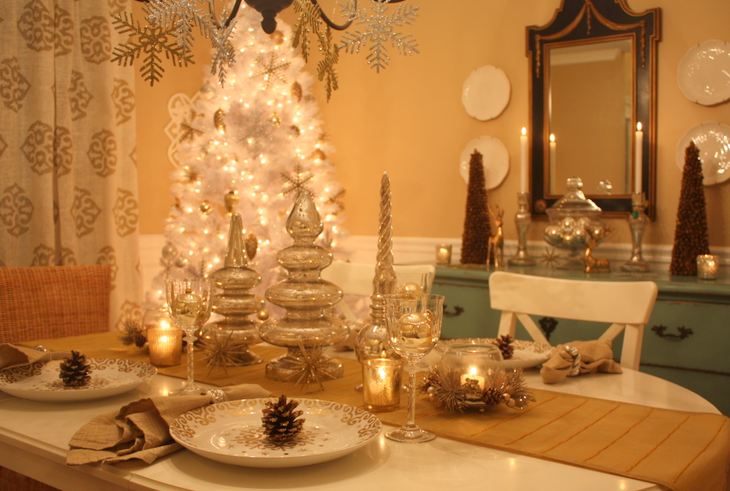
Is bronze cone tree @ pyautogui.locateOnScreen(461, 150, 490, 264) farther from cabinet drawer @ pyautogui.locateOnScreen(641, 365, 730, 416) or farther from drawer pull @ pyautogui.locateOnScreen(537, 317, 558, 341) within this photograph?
cabinet drawer @ pyautogui.locateOnScreen(641, 365, 730, 416)

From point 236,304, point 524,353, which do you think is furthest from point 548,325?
point 236,304

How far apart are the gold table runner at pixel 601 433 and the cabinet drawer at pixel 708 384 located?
1506 millimetres

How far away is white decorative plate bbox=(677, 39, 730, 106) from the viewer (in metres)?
3.18

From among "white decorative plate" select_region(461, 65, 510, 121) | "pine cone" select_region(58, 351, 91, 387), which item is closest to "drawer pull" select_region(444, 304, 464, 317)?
"white decorative plate" select_region(461, 65, 510, 121)

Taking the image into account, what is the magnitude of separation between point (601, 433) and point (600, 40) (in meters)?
2.69

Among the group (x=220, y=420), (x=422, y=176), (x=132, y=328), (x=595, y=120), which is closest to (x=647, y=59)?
(x=595, y=120)

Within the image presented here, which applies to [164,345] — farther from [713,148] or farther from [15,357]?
[713,148]

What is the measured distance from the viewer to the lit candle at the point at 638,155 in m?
3.25

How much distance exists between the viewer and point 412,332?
3.87ft

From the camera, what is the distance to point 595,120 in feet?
11.5

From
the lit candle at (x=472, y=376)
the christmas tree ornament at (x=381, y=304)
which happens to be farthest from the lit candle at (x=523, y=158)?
the lit candle at (x=472, y=376)

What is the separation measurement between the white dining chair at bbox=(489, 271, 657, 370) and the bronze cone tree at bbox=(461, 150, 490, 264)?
1.46 metres

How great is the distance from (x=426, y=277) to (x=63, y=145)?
259 cm

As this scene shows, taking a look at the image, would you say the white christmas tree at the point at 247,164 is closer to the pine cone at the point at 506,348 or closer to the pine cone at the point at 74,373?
the pine cone at the point at 506,348
